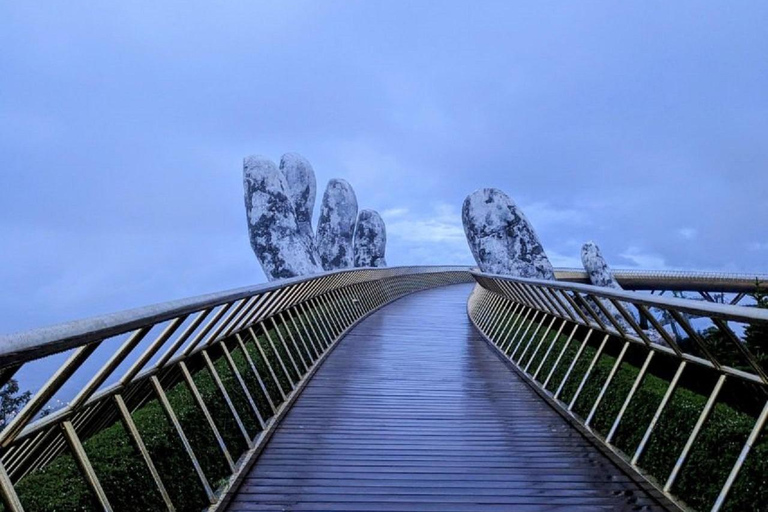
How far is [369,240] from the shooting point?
48562 millimetres

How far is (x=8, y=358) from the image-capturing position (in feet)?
6.52

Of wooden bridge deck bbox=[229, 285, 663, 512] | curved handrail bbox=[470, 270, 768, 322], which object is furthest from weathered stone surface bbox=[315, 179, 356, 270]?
curved handrail bbox=[470, 270, 768, 322]

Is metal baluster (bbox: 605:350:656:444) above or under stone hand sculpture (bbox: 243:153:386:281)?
above

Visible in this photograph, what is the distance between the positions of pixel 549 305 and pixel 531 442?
3.64 meters

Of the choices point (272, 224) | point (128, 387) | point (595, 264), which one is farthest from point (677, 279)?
point (128, 387)

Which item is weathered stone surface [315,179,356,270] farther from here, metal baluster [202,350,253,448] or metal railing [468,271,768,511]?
metal baluster [202,350,253,448]

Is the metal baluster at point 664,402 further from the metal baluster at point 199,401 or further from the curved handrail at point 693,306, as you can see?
the metal baluster at point 199,401

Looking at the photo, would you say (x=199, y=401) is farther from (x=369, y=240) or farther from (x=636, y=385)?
(x=369, y=240)

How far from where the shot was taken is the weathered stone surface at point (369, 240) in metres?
48.5

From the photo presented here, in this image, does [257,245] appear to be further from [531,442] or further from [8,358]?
[8,358]

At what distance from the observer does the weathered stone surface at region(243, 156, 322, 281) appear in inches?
1463

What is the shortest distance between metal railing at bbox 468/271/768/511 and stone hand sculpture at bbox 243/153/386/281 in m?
23.9

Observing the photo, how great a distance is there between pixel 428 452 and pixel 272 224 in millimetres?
33061

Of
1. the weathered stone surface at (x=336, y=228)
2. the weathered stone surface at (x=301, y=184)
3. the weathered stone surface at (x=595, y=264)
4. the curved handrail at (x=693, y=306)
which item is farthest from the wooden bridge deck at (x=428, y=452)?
the weathered stone surface at (x=336, y=228)
